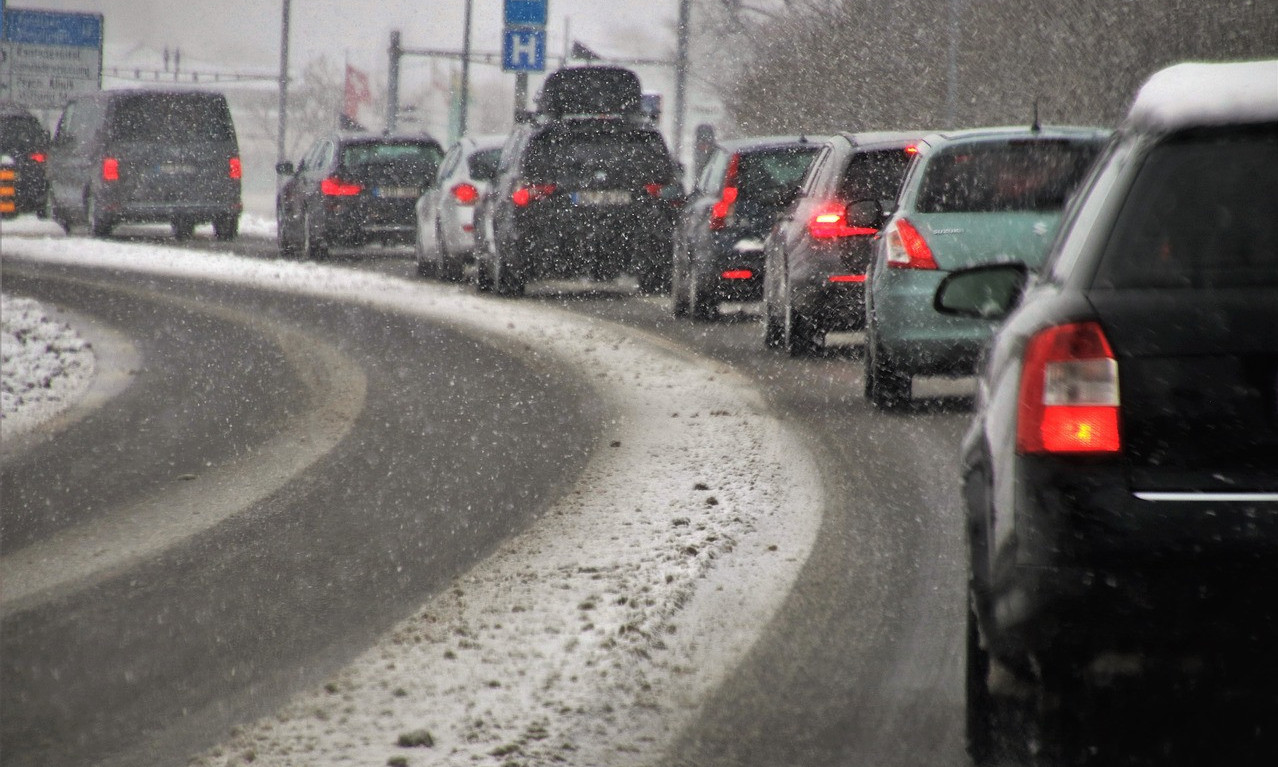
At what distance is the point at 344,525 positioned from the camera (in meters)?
7.45

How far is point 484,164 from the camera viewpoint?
840 inches

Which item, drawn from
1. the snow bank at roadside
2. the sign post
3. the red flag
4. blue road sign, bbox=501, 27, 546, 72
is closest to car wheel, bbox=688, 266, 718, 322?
the snow bank at roadside

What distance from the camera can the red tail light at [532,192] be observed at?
19547 millimetres

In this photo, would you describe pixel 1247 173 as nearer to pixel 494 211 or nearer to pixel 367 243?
pixel 494 211

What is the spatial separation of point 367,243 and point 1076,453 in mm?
23717

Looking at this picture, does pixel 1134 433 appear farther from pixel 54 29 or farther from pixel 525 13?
pixel 54 29

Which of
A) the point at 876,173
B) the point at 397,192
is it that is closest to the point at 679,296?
the point at 876,173

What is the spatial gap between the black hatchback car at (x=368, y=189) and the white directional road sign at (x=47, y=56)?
93.9 feet

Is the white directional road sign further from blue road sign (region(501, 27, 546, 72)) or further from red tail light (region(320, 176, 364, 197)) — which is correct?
red tail light (region(320, 176, 364, 197))

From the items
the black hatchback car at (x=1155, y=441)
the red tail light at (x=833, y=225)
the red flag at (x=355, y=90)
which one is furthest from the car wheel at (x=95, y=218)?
the red flag at (x=355, y=90)

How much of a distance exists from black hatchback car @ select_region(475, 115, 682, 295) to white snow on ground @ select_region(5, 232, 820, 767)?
9.09 m

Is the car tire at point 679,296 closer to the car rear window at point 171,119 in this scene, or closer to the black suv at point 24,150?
the car rear window at point 171,119

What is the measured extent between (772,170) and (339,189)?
34.9 feet

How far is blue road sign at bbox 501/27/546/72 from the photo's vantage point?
130ft
